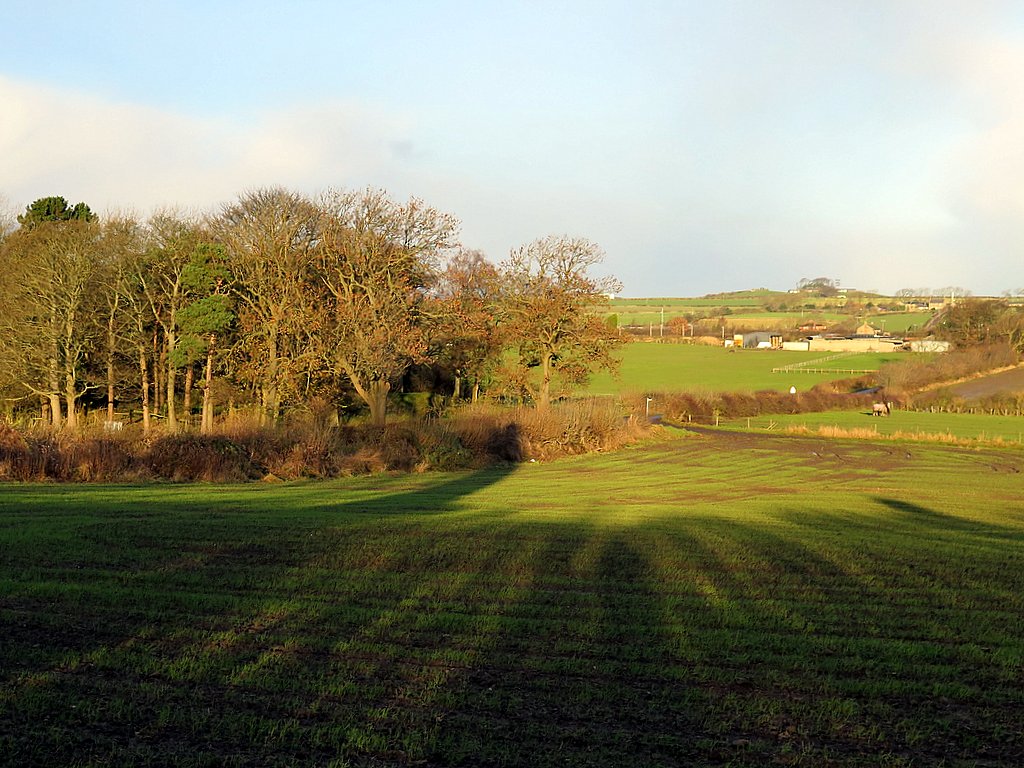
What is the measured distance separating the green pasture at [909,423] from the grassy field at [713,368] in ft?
26.6

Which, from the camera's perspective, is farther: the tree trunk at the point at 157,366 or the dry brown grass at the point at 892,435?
the dry brown grass at the point at 892,435

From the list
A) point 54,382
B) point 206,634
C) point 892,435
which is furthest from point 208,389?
point 892,435

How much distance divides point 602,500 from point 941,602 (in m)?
13.2

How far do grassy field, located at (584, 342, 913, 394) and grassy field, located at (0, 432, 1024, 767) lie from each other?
59.5 metres

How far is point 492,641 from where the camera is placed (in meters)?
8.08

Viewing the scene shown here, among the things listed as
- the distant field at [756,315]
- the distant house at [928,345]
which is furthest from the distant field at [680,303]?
the distant house at [928,345]

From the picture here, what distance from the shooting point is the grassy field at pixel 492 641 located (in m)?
5.86

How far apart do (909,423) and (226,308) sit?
48999 mm

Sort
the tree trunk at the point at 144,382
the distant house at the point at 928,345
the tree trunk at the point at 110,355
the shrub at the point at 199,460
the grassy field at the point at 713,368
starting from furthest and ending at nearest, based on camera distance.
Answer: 1. the distant house at the point at 928,345
2. the grassy field at the point at 713,368
3. the tree trunk at the point at 144,382
4. the tree trunk at the point at 110,355
5. the shrub at the point at 199,460

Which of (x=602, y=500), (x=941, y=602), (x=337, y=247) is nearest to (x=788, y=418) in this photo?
(x=337, y=247)

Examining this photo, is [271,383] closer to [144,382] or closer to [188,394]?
[188,394]

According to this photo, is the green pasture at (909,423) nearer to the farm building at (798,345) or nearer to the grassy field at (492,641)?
the grassy field at (492,641)

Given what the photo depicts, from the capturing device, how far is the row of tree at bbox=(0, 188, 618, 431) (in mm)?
40750

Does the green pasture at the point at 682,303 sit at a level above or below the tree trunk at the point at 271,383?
above
